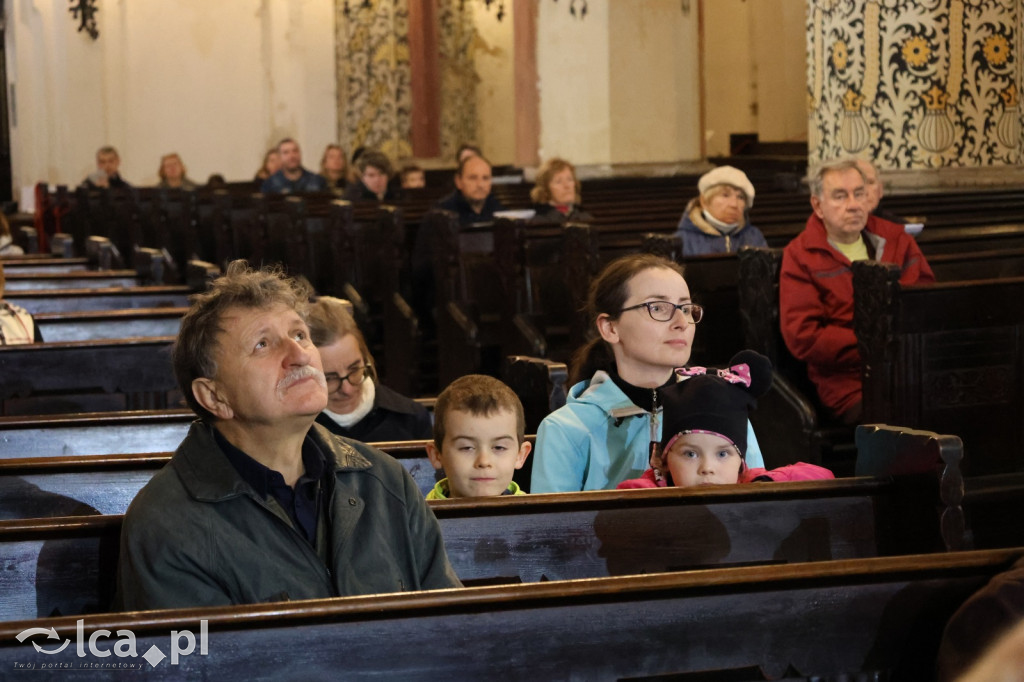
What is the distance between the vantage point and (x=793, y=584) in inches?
81.5

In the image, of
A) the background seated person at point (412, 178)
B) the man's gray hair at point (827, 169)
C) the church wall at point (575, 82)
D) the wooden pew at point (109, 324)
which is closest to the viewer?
the man's gray hair at point (827, 169)

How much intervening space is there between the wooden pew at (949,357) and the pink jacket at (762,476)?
181cm

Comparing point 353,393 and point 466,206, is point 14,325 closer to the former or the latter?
point 353,393

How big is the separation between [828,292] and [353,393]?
2.29 m

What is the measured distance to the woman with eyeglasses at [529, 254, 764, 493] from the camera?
10.7 feet

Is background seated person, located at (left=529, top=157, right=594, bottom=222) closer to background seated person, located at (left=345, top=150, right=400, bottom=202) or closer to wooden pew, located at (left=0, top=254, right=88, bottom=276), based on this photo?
background seated person, located at (left=345, top=150, right=400, bottom=202)

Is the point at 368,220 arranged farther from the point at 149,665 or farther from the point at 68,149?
the point at 68,149

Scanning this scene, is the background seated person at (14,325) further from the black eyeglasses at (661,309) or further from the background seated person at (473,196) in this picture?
the background seated person at (473,196)

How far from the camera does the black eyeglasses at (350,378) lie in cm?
367

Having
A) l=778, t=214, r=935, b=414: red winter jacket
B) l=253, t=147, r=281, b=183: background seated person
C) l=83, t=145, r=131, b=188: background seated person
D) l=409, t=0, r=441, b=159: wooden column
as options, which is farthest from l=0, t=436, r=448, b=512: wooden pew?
l=409, t=0, r=441, b=159: wooden column

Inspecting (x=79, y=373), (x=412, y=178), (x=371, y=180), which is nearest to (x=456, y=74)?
(x=412, y=178)

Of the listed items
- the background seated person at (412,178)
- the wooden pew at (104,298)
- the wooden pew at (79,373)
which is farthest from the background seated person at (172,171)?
the wooden pew at (79,373)

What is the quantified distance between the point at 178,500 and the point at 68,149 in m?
16.4

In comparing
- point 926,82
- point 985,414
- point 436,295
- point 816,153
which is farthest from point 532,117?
point 985,414
